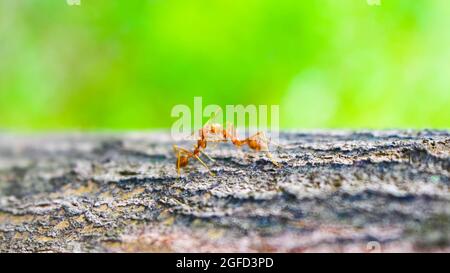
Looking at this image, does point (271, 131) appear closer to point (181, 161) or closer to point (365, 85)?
point (181, 161)

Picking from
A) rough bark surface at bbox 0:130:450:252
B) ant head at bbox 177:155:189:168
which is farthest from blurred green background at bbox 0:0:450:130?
ant head at bbox 177:155:189:168

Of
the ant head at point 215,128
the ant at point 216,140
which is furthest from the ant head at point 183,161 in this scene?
the ant head at point 215,128

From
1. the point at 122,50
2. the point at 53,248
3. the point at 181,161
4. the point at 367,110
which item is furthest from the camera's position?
the point at 122,50

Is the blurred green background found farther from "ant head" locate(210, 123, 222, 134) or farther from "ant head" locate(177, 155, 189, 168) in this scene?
"ant head" locate(177, 155, 189, 168)

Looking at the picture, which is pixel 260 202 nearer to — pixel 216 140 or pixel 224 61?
pixel 216 140

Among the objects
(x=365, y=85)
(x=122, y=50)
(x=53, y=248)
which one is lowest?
(x=53, y=248)

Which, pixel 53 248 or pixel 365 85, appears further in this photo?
pixel 365 85

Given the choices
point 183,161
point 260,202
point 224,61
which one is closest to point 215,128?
point 183,161
